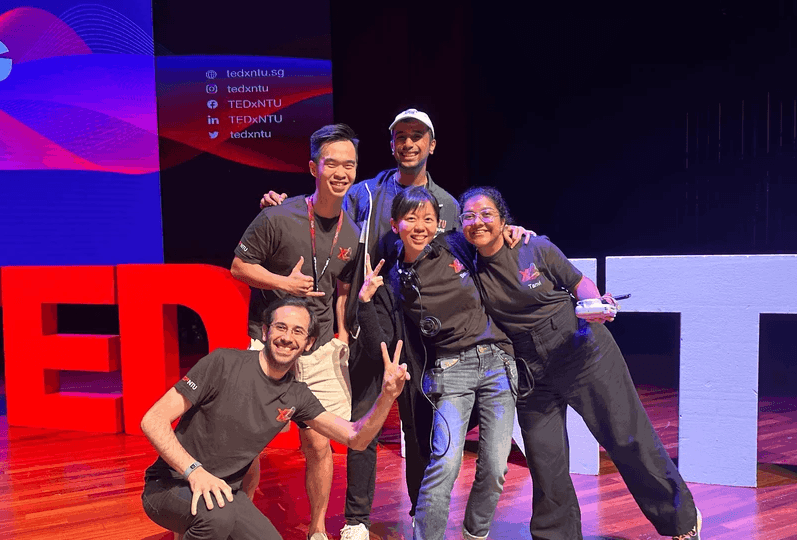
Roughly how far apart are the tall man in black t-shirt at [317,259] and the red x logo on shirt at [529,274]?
84 centimetres

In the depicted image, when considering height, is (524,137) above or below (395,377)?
above

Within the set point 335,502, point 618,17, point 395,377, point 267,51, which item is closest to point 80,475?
point 335,502

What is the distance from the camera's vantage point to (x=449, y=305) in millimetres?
3037

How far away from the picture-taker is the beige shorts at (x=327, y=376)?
11.0ft

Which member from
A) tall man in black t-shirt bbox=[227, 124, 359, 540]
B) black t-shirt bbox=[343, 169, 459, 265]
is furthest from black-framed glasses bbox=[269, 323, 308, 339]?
black t-shirt bbox=[343, 169, 459, 265]

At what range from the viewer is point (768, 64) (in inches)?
242

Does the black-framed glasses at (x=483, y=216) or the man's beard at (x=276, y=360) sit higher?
the black-framed glasses at (x=483, y=216)

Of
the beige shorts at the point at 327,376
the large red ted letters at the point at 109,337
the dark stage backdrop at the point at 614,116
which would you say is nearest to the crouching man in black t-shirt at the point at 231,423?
the beige shorts at the point at 327,376

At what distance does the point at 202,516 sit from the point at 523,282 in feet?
4.97

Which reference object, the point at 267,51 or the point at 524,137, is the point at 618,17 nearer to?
the point at 524,137

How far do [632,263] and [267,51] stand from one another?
186 inches

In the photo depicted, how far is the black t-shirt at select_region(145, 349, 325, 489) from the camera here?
8.85 ft

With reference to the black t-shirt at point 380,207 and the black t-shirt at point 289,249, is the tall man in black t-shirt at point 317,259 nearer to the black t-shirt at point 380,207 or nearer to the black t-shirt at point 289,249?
the black t-shirt at point 289,249

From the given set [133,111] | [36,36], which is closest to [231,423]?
[133,111]
